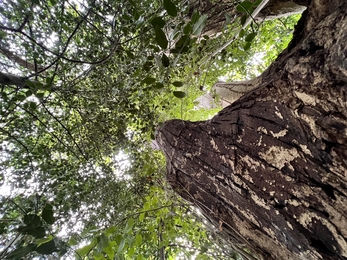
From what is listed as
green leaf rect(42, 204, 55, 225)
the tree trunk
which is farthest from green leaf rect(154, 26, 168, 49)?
green leaf rect(42, 204, 55, 225)

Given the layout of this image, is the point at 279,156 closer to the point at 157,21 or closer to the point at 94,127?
the point at 157,21

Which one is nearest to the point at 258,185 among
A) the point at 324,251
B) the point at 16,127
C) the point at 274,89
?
the point at 324,251

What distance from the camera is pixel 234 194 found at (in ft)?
3.00

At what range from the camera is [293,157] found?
72 cm

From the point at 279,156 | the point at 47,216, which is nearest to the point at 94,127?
the point at 47,216

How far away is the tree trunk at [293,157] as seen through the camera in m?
0.60

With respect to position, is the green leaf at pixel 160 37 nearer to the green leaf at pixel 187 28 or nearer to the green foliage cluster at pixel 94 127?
the green leaf at pixel 187 28

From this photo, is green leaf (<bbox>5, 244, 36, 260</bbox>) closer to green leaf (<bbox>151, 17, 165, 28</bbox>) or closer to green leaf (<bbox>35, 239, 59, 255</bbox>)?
green leaf (<bbox>35, 239, 59, 255</bbox>)

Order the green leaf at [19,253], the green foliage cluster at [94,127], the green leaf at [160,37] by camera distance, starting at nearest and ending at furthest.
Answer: the green leaf at [19,253] → the green leaf at [160,37] → the green foliage cluster at [94,127]

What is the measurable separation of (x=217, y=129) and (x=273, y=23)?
3.43 meters

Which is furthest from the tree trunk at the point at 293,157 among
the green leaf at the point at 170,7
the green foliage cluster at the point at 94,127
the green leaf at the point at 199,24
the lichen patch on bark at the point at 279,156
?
the green foliage cluster at the point at 94,127

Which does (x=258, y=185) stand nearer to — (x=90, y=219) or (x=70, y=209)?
(x=90, y=219)

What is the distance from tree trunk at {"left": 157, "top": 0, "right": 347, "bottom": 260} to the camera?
0.60 meters

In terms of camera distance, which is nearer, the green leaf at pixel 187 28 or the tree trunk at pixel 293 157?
the tree trunk at pixel 293 157
